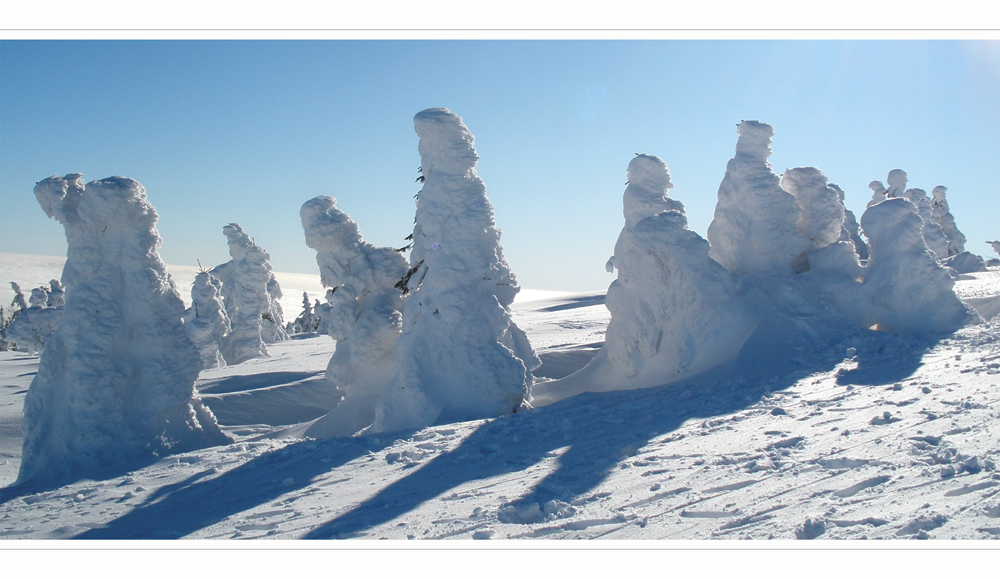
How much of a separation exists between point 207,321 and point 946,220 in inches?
1672

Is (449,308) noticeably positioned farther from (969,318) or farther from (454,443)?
(969,318)

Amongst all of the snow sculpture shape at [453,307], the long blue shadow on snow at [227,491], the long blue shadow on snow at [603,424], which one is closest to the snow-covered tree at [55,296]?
the snow sculpture shape at [453,307]

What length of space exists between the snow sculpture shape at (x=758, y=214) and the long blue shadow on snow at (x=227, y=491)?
36.3ft

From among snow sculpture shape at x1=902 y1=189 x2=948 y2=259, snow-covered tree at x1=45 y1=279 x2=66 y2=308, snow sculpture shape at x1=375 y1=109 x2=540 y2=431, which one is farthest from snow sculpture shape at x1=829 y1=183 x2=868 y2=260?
snow-covered tree at x1=45 y1=279 x2=66 y2=308

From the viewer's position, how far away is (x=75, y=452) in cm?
898

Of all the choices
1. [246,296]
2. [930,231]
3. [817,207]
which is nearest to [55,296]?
[246,296]

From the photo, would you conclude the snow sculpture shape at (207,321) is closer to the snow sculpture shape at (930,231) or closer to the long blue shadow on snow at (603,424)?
the long blue shadow on snow at (603,424)

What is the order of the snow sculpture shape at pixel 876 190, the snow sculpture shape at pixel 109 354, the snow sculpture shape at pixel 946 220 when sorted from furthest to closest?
the snow sculpture shape at pixel 946 220 < the snow sculpture shape at pixel 876 190 < the snow sculpture shape at pixel 109 354

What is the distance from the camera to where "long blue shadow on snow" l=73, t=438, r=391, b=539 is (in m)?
5.46

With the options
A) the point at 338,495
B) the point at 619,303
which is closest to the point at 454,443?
the point at 338,495

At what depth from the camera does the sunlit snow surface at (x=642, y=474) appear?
4.44 m

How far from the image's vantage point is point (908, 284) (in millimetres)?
13273

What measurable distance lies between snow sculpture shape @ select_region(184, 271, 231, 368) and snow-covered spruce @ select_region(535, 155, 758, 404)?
16023 mm

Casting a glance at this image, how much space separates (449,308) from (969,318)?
36.3 ft
